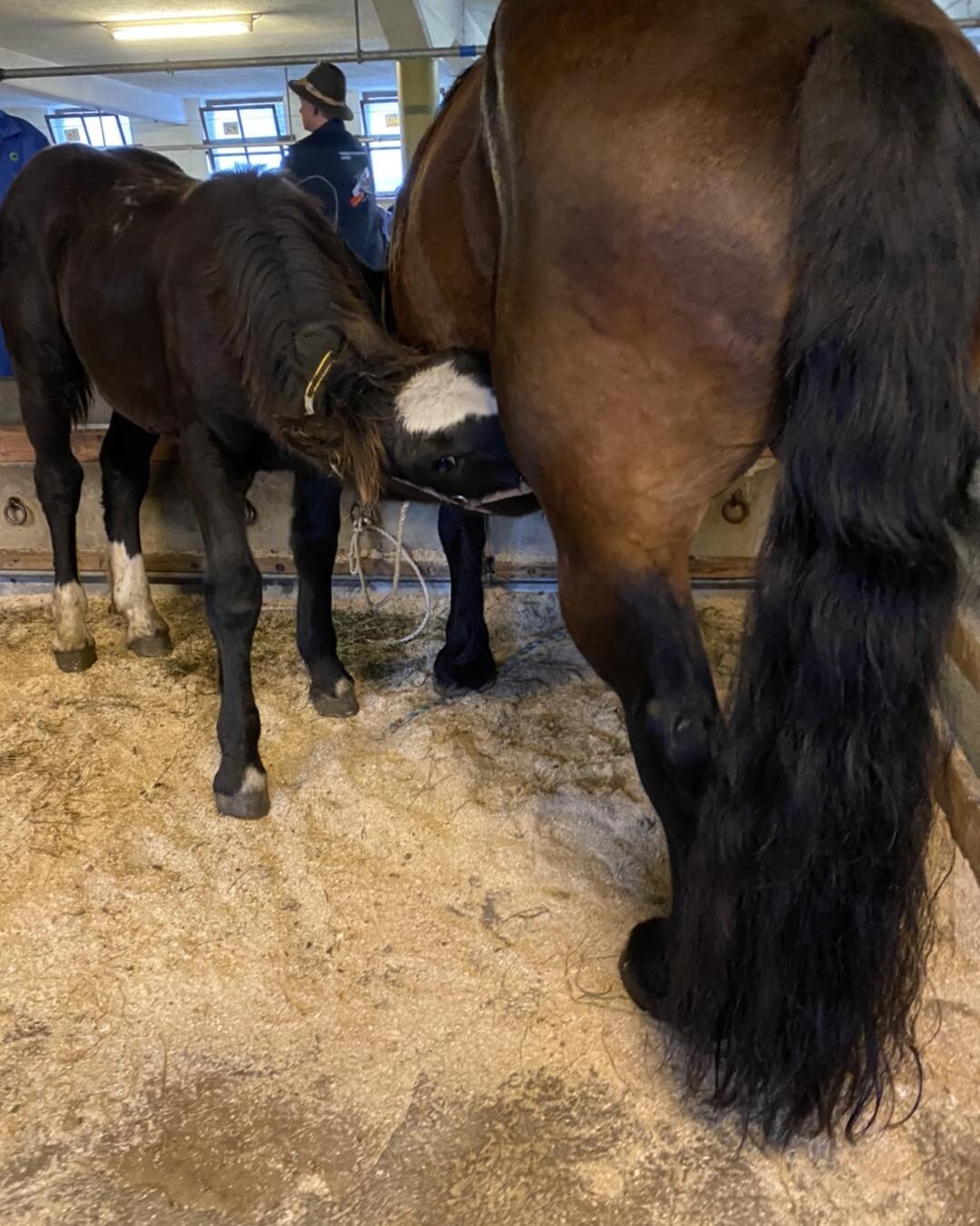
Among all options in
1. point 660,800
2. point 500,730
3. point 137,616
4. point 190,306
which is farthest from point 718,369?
point 137,616

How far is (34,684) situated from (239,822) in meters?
0.96

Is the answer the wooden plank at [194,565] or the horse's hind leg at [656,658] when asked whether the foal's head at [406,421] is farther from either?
the wooden plank at [194,565]

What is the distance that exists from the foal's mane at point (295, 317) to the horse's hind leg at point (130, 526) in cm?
104

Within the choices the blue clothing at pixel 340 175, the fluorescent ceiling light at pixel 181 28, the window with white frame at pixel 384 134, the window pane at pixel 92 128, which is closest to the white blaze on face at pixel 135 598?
the blue clothing at pixel 340 175

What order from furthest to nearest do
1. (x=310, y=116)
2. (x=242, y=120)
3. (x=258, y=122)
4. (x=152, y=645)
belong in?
(x=258, y=122) < (x=242, y=120) < (x=310, y=116) < (x=152, y=645)

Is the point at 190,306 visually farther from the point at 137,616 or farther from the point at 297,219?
the point at 137,616

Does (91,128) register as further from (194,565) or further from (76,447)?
(194,565)

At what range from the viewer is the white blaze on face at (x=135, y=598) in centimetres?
265

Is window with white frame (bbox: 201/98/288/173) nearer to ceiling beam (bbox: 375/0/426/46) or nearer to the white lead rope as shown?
ceiling beam (bbox: 375/0/426/46)

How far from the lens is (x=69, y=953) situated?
153cm

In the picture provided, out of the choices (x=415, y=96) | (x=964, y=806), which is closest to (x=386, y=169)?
(x=415, y=96)

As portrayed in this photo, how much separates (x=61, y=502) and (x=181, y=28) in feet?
22.8

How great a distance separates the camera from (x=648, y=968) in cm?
138

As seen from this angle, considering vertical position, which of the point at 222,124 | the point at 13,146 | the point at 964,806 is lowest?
the point at 964,806
